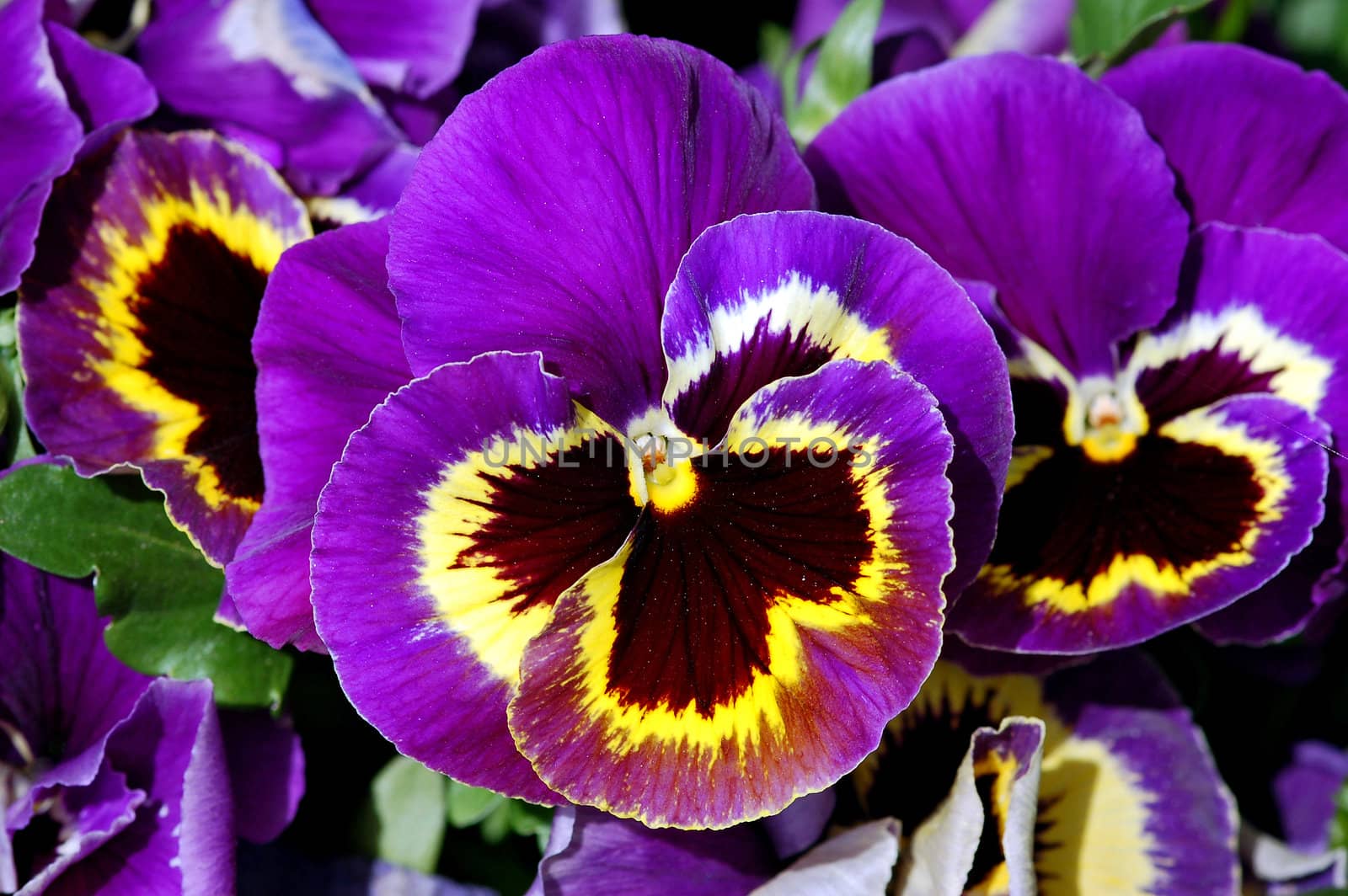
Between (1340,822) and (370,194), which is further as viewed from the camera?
(1340,822)

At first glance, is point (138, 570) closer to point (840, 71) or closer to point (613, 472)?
point (613, 472)

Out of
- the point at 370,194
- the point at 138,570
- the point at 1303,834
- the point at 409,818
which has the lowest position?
the point at 1303,834

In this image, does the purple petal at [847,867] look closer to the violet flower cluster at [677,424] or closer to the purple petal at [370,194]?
the violet flower cluster at [677,424]

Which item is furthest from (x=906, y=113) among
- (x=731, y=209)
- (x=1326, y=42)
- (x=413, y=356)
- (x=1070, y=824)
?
(x=1326, y=42)

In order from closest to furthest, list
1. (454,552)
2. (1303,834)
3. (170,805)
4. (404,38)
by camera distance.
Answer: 1. (454,552)
2. (170,805)
3. (404,38)
4. (1303,834)

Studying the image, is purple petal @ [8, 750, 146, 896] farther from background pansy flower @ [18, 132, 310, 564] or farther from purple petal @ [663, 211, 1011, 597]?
purple petal @ [663, 211, 1011, 597]

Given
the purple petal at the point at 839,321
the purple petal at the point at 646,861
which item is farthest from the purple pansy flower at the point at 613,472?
the purple petal at the point at 646,861

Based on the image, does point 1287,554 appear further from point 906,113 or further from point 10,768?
point 10,768

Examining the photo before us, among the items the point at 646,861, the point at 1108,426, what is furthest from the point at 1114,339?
the point at 646,861
